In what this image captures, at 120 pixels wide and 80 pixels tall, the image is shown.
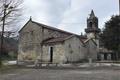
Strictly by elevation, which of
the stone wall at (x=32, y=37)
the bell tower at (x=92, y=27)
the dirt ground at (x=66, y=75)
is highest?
the bell tower at (x=92, y=27)

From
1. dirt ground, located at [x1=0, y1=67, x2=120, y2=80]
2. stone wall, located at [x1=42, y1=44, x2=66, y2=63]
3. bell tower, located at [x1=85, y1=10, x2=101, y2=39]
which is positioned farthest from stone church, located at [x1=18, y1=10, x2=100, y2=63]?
dirt ground, located at [x1=0, y1=67, x2=120, y2=80]

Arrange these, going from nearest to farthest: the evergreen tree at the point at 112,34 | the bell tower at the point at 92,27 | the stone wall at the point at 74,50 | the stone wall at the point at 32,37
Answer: the stone wall at the point at 74,50, the stone wall at the point at 32,37, the evergreen tree at the point at 112,34, the bell tower at the point at 92,27

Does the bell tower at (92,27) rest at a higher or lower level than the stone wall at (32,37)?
higher

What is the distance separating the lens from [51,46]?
41375 millimetres

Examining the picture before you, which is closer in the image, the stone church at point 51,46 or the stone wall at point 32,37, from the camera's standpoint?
the stone church at point 51,46

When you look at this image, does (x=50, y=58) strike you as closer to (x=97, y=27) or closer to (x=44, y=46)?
(x=44, y=46)

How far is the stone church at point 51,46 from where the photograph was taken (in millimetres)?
39312

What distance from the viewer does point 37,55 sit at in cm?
4438

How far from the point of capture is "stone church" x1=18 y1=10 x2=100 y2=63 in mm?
39312

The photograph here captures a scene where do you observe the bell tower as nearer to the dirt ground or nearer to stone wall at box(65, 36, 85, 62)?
stone wall at box(65, 36, 85, 62)

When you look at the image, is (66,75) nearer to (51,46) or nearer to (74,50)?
(74,50)

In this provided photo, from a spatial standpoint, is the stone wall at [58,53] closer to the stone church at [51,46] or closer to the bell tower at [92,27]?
the stone church at [51,46]

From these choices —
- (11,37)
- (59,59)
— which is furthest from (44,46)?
(11,37)

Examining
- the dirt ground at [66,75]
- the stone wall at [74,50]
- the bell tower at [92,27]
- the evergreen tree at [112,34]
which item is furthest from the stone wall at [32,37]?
the dirt ground at [66,75]
